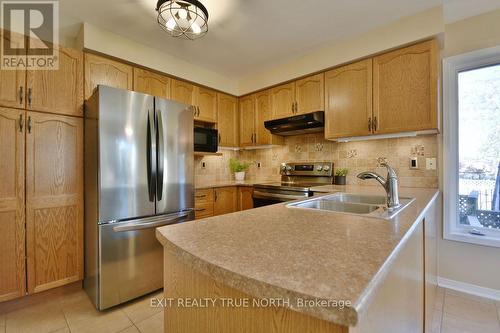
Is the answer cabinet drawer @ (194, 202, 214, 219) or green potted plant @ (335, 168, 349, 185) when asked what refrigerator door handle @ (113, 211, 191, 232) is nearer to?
cabinet drawer @ (194, 202, 214, 219)

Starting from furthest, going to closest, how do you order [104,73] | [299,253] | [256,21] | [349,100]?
[349,100] → [104,73] → [256,21] → [299,253]

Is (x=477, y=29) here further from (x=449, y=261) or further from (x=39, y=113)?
(x=39, y=113)

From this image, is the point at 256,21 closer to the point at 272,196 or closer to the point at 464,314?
the point at 272,196

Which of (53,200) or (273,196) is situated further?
(273,196)

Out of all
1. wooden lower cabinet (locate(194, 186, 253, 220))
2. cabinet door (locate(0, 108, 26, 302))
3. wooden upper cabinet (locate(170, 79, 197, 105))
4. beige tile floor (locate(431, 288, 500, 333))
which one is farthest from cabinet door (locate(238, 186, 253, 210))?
cabinet door (locate(0, 108, 26, 302))

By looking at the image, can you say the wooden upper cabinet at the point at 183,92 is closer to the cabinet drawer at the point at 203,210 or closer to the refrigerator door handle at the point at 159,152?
the refrigerator door handle at the point at 159,152

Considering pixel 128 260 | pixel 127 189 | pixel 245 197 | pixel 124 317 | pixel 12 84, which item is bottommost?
pixel 124 317

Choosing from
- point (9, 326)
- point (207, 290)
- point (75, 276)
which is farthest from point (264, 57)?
point (9, 326)

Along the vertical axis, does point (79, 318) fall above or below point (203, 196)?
below

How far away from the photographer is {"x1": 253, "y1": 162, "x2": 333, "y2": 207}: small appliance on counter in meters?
2.39

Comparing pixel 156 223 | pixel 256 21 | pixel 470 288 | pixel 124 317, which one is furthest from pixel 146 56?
pixel 470 288

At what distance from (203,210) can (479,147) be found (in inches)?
106

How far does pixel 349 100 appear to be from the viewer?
238 centimetres

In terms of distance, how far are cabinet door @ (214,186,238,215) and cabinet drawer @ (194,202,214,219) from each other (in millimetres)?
74
